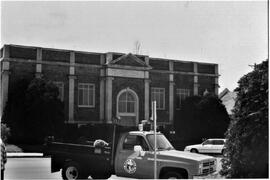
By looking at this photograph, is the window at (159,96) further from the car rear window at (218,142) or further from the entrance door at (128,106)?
the car rear window at (218,142)

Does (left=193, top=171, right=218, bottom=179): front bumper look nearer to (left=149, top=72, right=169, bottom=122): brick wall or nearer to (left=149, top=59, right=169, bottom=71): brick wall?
(left=149, top=72, right=169, bottom=122): brick wall

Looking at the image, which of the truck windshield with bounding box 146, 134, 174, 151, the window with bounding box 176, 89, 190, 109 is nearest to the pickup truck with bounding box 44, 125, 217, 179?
the truck windshield with bounding box 146, 134, 174, 151

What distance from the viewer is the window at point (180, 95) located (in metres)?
9.45

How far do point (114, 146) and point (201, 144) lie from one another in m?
2.00

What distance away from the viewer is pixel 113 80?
9164 millimetres

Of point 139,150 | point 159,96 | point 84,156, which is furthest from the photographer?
point 159,96

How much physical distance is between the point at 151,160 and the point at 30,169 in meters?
2.47

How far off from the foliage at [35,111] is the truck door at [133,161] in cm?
155

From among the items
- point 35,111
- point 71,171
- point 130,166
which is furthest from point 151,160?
point 35,111

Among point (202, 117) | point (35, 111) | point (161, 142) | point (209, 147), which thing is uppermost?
point (35, 111)

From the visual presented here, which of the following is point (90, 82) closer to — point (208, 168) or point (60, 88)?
point (60, 88)

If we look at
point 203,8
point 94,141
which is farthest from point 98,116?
point 203,8

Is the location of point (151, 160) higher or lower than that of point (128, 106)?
lower

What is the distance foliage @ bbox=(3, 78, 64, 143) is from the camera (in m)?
8.48
